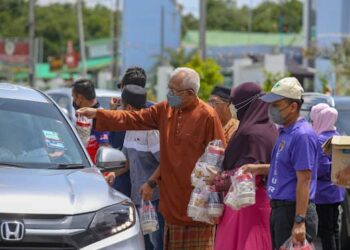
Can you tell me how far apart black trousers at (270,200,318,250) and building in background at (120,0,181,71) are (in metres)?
Result: 47.3

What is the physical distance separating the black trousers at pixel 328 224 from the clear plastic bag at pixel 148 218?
5.80 feet

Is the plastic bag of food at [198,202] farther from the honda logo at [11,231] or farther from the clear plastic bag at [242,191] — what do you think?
the honda logo at [11,231]

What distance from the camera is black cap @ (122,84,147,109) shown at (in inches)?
320

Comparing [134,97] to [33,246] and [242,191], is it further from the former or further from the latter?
[33,246]

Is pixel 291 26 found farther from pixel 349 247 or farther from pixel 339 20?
pixel 349 247

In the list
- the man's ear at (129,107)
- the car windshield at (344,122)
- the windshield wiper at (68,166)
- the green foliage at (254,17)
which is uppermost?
the green foliage at (254,17)

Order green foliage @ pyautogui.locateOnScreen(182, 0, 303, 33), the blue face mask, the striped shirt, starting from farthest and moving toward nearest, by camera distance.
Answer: green foliage @ pyautogui.locateOnScreen(182, 0, 303, 33) → the striped shirt → the blue face mask

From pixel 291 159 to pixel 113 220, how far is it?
1.40m

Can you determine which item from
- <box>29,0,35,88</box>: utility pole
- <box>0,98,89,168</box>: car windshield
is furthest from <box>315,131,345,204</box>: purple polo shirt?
<box>29,0,35,88</box>: utility pole

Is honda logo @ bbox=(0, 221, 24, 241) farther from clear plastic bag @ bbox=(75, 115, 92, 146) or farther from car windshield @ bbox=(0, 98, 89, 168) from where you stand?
clear plastic bag @ bbox=(75, 115, 92, 146)

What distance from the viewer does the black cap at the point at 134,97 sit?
26.7 ft

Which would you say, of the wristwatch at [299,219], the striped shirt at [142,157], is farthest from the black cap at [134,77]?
the wristwatch at [299,219]

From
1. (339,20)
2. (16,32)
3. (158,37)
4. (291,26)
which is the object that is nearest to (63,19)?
(16,32)

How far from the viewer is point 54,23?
96.7 m
